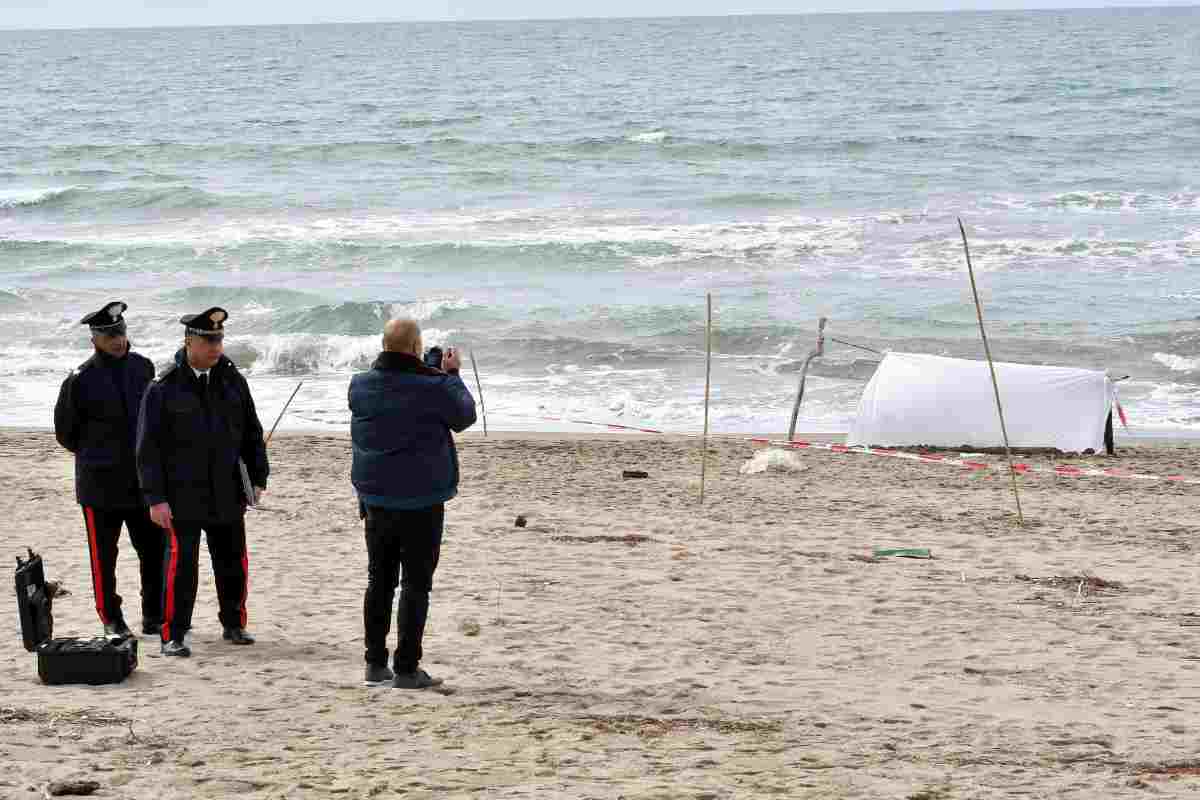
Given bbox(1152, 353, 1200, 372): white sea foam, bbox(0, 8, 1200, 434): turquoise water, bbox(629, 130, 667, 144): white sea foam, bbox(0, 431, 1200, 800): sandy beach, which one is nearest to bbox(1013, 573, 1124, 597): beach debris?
bbox(0, 431, 1200, 800): sandy beach

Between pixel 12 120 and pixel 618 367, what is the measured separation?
44.8 m

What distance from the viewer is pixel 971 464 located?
454 inches

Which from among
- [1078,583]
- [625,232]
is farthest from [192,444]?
[625,232]

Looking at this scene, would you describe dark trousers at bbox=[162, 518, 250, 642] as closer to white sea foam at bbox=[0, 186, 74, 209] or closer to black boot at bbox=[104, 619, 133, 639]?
black boot at bbox=[104, 619, 133, 639]

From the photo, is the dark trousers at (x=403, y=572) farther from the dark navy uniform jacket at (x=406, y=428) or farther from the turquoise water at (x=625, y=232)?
the turquoise water at (x=625, y=232)

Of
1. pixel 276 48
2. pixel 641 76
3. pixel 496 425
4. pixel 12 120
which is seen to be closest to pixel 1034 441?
pixel 496 425

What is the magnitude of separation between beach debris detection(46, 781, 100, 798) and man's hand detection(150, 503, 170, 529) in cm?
133

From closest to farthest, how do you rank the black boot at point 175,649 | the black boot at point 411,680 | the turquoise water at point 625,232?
the black boot at point 411,680 → the black boot at point 175,649 → the turquoise water at point 625,232

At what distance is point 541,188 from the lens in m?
36.1

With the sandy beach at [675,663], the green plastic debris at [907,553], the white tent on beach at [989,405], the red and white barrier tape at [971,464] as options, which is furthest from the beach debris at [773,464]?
the green plastic debris at [907,553]

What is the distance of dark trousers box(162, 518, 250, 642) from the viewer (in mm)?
5613

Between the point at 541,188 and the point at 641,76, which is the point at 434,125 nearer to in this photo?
the point at 541,188

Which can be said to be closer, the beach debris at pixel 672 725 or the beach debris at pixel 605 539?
the beach debris at pixel 672 725

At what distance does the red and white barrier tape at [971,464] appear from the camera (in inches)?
441
